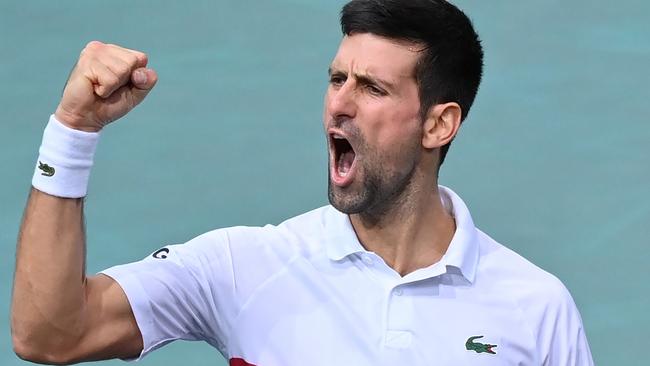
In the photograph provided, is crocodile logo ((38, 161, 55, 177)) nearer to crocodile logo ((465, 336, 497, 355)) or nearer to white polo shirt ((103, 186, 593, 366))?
white polo shirt ((103, 186, 593, 366))

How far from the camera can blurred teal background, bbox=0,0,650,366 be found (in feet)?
20.9

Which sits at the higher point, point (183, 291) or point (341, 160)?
point (341, 160)

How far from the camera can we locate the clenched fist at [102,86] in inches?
136

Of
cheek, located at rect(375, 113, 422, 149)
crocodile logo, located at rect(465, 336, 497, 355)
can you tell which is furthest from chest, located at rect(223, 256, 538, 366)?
cheek, located at rect(375, 113, 422, 149)

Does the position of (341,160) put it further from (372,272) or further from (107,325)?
(107,325)

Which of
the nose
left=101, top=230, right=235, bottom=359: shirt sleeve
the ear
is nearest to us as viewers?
left=101, top=230, right=235, bottom=359: shirt sleeve

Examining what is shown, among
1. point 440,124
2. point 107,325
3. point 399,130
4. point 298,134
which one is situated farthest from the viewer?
point 298,134

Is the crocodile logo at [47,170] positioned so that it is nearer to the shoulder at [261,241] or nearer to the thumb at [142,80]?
the thumb at [142,80]

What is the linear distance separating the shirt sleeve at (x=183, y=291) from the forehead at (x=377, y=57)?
0.46m

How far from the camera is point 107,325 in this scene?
3.72 m

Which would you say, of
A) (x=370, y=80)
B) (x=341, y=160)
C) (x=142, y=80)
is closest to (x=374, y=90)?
(x=370, y=80)

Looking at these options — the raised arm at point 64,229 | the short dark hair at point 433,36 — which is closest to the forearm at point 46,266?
the raised arm at point 64,229

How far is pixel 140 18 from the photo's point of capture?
7.36m

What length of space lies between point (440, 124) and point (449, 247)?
277 millimetres
